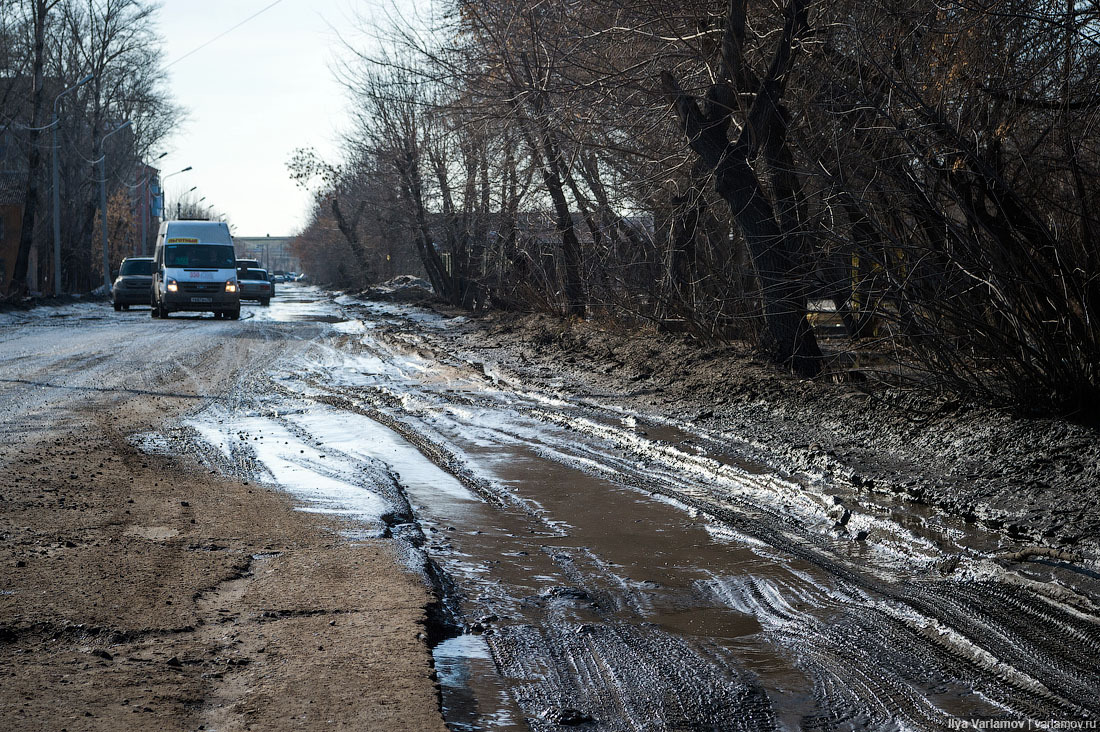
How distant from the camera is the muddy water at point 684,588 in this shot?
3635 mm

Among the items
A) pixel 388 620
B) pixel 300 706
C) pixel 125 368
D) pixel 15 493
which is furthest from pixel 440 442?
pixel 125 368

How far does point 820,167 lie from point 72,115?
49.9 metres

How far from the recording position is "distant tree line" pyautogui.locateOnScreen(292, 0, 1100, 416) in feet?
25.0

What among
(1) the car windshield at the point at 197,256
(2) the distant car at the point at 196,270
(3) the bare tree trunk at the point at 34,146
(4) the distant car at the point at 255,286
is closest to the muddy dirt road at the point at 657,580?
(2) the distant car at the point at 196,270

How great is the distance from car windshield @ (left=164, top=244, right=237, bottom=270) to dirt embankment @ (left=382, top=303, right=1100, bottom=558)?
61.9ft

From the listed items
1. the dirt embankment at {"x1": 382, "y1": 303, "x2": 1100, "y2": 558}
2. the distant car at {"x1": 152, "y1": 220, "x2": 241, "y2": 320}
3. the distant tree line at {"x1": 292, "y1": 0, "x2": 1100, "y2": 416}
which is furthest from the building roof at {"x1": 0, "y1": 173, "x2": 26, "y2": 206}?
the dirt embankment at {"x1": 382, "y1": 303, "x2": 1100, "y2": 558}

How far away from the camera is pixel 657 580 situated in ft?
16.8

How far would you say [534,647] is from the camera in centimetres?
416

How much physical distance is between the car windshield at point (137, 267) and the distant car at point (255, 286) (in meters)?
8.78

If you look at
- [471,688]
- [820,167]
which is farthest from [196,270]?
[471,688]

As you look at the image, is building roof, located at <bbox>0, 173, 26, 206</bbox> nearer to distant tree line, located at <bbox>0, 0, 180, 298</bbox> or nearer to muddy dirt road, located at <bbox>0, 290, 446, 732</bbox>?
distant tree line, located at <bbox>0, 0, 180, 298</bbox>

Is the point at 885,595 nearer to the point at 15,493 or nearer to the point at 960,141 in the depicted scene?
the point at 960,141

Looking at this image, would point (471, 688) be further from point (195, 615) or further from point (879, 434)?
point (879, 434)

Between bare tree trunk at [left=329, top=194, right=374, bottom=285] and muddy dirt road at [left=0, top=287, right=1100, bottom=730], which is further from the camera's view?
bare tree trunk at [left=329, top=194, right=374, bottom=285]
